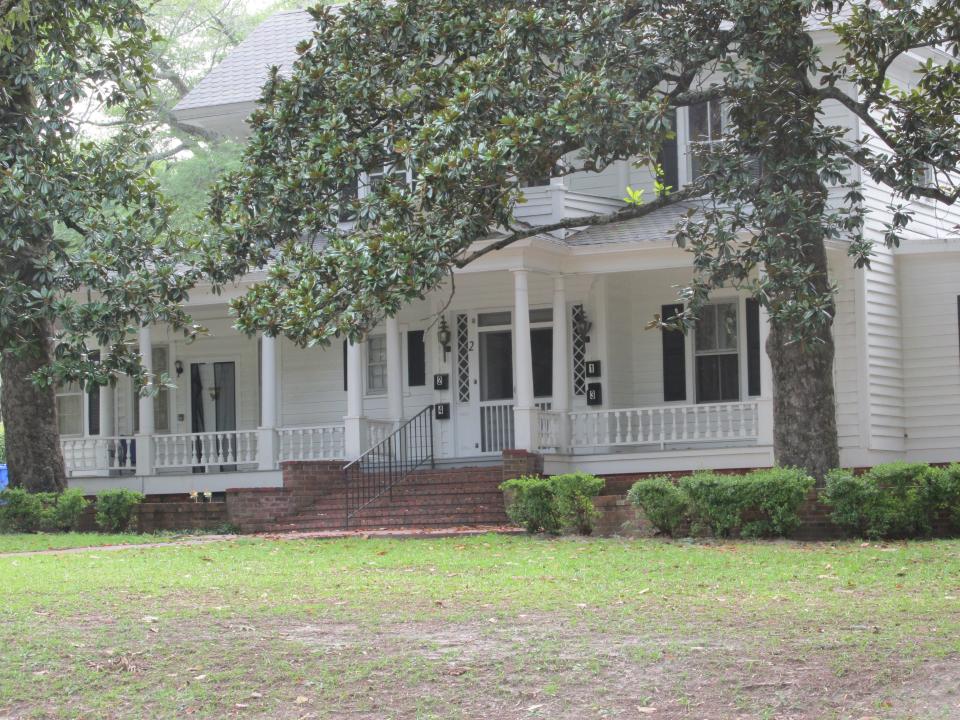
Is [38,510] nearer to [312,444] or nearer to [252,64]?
[312,444]

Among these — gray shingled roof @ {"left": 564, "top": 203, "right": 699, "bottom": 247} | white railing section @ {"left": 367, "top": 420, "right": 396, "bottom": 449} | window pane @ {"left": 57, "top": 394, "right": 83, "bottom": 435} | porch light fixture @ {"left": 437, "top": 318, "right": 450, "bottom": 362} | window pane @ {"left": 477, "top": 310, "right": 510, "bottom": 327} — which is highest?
gray shingled roof @ {"left": 564, "top": 203, "right": 699, "bottom": 247}

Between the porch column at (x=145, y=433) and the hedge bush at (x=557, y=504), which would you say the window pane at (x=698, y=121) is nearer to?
the hedge bush at (x=557, y=504)

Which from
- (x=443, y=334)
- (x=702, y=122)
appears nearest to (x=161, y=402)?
(x=443, y=334)

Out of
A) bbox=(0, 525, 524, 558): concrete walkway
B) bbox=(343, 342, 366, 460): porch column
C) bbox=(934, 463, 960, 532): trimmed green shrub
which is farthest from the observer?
bbox=(343, 342, 366, 460): porch column

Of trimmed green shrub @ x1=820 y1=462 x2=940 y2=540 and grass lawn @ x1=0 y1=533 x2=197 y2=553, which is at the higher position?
trimmed green shrub @ x1=820 y1=462 x2=940 y2=540

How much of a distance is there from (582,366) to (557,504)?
545 cm

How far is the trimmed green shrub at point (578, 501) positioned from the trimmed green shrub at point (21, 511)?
800 centimetres

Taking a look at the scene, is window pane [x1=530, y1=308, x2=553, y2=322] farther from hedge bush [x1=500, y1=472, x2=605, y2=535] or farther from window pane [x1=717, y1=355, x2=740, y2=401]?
hedge bush [x1=500, y1=472, x2=605, y2=535]

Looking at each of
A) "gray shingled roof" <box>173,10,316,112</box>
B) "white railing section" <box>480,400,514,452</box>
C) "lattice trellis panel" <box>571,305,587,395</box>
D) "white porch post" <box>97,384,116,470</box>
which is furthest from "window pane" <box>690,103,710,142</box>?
"white porch post" <box>97,384,116,470</box>

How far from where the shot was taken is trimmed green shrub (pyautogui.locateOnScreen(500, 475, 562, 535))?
17.8 metres

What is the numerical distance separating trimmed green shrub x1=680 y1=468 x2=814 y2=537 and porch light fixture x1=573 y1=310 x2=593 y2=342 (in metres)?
6.43

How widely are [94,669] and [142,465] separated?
14937 mm

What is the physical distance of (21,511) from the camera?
20.7 metres

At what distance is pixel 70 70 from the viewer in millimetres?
18422
